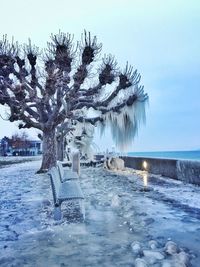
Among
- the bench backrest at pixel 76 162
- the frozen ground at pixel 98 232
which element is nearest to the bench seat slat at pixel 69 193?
the frozen ground at pixel 98 232

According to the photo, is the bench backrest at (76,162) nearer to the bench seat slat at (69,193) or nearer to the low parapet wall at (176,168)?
the low parapet wall at (176,168)

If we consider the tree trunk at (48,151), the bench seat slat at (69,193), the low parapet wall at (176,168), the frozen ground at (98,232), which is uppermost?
the tree trunk at (48,151)

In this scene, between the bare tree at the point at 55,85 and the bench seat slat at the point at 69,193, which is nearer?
the bench seat slat at the point at 69,193

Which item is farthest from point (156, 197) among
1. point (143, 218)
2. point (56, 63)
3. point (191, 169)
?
point (56, 63)

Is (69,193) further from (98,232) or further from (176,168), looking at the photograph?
(176,168)

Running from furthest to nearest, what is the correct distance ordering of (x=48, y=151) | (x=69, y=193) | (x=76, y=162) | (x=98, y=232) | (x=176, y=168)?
(x=48, y=151) → (x=76, y=162) → (x=176, y=168) → (x=69, y=193) → (x=98, y=232)

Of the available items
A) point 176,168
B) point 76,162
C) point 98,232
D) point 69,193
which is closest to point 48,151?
point 76,162

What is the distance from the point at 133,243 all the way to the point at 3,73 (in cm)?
1599

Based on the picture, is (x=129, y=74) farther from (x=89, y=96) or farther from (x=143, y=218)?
(x=143, y=218)

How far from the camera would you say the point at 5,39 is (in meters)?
19.5

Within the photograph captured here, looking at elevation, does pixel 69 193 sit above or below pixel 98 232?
above

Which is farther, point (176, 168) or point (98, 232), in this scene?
point (176, 168)

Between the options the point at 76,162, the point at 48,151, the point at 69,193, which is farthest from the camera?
the point at 48,151

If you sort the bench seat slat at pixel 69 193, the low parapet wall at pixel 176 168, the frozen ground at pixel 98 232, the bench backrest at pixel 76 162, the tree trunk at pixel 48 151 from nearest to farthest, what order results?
1. the frozen ground at pixel 98 232
2. the bench seat slat at pixel 69 193
3. the low parapet wall at pixel 176 168
4. the bench backrest at pixel 76 162
5. the tree trunk at pixel 48 151
